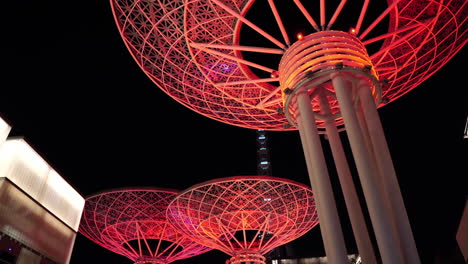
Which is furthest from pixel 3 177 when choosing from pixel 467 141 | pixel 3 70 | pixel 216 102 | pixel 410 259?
pixel 467 141

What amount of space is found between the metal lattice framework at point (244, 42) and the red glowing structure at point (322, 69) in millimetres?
67

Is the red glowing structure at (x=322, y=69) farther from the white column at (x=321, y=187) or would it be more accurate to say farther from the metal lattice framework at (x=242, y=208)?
the metal lattice framework at (x=242, y=208)

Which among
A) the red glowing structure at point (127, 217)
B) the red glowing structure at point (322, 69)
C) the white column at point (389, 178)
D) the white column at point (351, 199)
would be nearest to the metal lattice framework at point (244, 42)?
the red glowing structure at point (322, 69)

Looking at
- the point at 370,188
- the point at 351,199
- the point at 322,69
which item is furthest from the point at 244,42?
the point at 370,188

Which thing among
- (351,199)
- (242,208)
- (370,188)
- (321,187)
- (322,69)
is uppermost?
(242,208)

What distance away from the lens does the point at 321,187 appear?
1627 cm

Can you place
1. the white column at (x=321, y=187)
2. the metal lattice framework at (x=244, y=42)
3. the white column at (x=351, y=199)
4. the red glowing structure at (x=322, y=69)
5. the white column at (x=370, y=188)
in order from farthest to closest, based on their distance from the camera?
the metal lattice framework at (x=244, y=42), the white column at (x=351, y=199), the red glowing structure at (x=322, y=69), the white column at (x=321, y=187), the white column at (x=370, y=188)

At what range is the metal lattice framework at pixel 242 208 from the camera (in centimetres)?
3612

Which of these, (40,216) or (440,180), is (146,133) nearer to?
(40,216)

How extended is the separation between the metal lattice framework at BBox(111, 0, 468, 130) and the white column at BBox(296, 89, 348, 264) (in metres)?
2.97

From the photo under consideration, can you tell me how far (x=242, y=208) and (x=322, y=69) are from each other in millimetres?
23595

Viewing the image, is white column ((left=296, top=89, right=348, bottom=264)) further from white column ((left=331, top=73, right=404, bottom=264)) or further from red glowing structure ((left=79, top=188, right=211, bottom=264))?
red glowing structure ((left=79, top=188, right=211, bottom=264))

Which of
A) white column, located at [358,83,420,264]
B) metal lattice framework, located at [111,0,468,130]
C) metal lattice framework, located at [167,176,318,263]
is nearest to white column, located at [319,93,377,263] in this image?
white column, located at [358,83,420,264]

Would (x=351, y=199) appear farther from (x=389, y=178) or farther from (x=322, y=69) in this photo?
(x=322, y=69)
